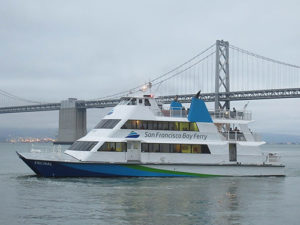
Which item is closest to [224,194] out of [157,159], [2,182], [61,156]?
[157,159]

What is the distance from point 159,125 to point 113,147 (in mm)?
3053

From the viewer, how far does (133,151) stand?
26359mm

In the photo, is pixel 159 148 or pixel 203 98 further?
pixel 203 98

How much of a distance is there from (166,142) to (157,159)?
1083mm

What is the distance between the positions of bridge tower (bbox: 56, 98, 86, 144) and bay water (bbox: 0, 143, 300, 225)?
81656mm

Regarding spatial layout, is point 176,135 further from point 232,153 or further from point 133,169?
point 232,153

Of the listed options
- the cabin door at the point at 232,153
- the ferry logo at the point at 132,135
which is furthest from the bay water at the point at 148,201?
the ferry logo at the point at 132,135

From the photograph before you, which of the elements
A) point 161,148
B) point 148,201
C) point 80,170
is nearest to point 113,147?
point 80,170

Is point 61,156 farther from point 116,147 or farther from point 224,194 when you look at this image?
point 224,194

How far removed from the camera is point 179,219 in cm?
1681

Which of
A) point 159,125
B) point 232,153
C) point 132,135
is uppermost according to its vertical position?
point 159,125

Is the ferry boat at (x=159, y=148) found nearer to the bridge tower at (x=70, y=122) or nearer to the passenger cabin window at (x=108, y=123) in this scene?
the passenger cabin window at (x=108, y=123)

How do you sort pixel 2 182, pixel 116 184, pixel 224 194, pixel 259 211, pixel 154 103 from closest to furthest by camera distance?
pixel 259 211 < pixel 224 194 < pixel 116 184 < pixel 2 182 < pixel 154 103

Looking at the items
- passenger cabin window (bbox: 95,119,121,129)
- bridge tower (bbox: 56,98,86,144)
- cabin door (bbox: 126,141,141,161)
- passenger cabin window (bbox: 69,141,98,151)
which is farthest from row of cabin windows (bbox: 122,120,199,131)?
bridge tower (bbox: 56,98,86,144)
